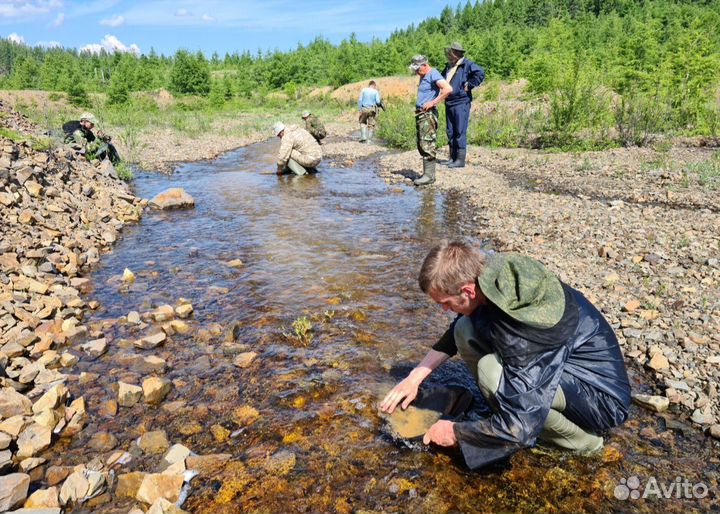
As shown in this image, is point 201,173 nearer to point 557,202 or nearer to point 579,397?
point 557,202

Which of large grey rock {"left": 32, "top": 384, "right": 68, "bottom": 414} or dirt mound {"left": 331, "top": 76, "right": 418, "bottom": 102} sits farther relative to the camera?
dirt mound {"left": 331, "top": 76, "right": 418, "bottom": 102}

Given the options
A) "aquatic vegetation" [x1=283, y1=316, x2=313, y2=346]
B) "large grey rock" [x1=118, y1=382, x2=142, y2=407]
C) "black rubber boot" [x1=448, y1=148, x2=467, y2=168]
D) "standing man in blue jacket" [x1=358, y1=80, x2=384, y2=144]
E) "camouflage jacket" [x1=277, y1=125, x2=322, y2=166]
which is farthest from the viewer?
"standing man in blue jacket" [x1=358, y1=80, x2=384, y2=144]

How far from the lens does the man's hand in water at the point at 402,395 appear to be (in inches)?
113

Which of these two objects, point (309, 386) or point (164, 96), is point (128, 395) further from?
point (164, 96)

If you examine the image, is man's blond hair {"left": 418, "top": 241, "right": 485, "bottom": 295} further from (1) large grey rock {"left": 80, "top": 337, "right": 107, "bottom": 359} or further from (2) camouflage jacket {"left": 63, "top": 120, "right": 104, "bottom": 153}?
(2) camouflage jacket {"left": 63, "top": 120, "right": 104, "bottom": 153}

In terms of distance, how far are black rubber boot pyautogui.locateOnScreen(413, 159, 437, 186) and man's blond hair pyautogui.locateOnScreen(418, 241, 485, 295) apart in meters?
7.64

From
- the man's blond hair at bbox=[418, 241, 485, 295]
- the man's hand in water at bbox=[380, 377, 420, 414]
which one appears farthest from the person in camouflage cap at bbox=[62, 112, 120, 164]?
the man's blond hair at bbox=[418, 241, 485, 295]

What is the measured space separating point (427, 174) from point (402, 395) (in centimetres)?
752

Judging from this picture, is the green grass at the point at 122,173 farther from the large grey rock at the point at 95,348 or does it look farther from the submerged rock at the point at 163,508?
the submerged rock at the point at 163,508

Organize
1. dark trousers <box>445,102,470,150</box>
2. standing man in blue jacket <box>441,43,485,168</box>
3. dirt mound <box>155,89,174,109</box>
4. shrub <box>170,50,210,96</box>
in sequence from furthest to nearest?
dirt mound <box>155,89,174,109</box> < shrub <box>170,50,210,96</box> < dark trousers <box>445,102,470,150</box> < standing man in blue jacket <box>441,43,485,168</box>

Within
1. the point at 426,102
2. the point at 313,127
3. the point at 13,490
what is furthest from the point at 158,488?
the point at 313,127

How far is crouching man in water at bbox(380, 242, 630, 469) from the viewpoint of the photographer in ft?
7.03

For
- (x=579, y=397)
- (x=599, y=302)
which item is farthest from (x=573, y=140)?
(x=579, y=397)

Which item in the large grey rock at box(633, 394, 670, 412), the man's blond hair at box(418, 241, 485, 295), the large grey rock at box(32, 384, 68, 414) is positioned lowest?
the large grey rock at box(633, 394, 670, 412)
